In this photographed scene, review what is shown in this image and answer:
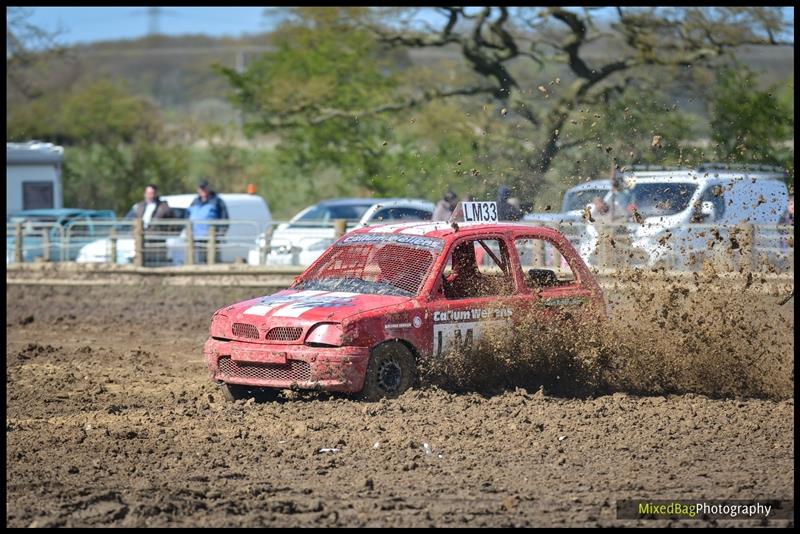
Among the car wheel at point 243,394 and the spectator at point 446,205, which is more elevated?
the spectator at point 446,205

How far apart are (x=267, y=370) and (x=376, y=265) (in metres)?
1.37

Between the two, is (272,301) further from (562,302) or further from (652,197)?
(652,197)

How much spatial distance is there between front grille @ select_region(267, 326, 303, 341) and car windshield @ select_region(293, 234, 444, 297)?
772mm

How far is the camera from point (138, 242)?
20500mm

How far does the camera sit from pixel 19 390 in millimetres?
10531

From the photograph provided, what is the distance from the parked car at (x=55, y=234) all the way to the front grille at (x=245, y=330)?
1173 centimetres

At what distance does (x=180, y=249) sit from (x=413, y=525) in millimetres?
15369

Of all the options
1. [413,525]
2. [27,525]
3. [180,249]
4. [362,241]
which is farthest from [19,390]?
[180,249]

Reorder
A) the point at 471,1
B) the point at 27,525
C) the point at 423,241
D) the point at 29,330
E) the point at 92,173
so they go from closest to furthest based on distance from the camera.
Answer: the point at 27,525
the point at 423,241
the point at 29,330
the point at 471,1
the point at 92,173

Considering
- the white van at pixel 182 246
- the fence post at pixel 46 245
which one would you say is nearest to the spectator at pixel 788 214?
the white van at pixel 182 246

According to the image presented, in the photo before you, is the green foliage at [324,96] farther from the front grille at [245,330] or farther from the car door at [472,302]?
the front grille at [245,330]

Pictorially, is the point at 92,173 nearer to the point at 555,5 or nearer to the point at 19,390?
the point at 555,5

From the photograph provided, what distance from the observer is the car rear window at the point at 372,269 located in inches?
386

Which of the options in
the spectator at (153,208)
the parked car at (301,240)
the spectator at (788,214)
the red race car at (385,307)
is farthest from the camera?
the spectator at (153,208)
